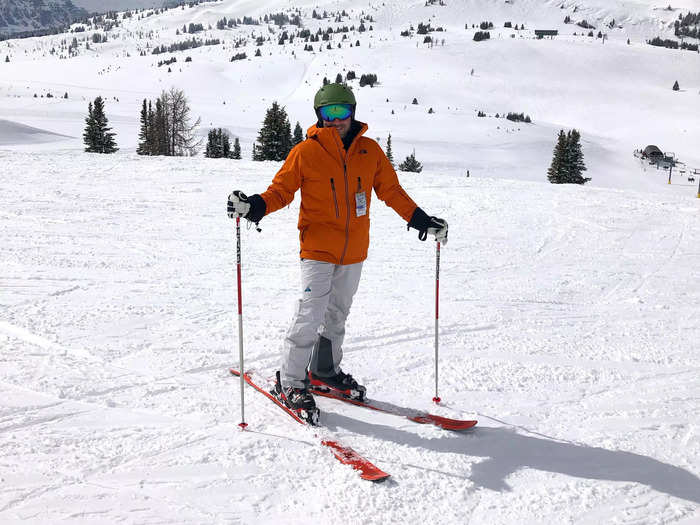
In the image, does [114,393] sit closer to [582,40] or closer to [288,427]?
[288,427]

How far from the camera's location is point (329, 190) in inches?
130

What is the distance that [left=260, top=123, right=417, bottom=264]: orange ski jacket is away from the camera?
3.26 m

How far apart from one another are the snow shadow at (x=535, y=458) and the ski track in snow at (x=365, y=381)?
0.04ft

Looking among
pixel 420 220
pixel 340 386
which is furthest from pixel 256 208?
pixel 340 386

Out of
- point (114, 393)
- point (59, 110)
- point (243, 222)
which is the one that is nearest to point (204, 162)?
point (243, 222)

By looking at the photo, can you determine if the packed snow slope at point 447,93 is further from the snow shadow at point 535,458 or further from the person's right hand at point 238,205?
the snow shadow at point 535,458

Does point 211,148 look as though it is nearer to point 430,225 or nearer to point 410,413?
point 430,225

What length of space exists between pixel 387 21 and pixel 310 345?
19713 centimetres

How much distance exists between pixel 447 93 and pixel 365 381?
82457 millimetres

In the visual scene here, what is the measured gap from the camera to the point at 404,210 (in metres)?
3.70

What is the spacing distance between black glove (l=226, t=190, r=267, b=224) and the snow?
122 cm

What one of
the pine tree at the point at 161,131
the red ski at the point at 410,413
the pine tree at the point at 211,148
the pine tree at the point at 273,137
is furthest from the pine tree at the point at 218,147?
the red ski at the point at 410,413

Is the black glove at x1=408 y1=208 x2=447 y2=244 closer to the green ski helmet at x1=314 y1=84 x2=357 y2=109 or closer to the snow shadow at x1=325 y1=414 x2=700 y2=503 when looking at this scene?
the green ski helmet at x1=314 y1=84 x2=357 y2=109

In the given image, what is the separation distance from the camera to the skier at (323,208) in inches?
128
